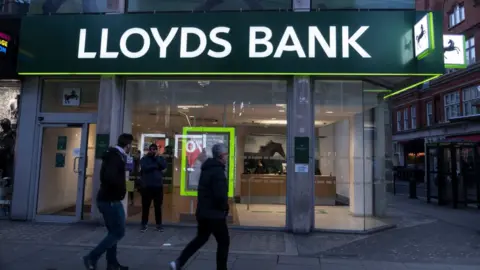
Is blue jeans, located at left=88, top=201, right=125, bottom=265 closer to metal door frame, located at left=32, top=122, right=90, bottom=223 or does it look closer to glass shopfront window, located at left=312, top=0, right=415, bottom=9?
metal door frame, located at left=32, top=122, right=90, bottom=223

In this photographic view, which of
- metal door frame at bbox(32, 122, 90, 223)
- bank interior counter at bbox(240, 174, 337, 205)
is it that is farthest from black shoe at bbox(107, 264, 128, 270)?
bank interior counter at bbox(240, 174, 337, 205)

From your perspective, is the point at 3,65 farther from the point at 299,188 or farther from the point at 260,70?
the point at 299,188

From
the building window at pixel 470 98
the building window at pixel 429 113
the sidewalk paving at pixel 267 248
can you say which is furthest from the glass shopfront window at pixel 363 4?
the building window at pixel 429 113

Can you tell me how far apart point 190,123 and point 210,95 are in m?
0.81

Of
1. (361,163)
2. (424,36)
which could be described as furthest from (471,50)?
(424,36)

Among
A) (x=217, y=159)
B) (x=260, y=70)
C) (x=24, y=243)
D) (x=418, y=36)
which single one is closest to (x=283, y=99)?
(x=260, y=70)

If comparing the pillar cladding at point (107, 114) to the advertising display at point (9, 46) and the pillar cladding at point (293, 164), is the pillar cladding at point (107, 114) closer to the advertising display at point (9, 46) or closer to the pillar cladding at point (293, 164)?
the advertising display at point (9, 46)

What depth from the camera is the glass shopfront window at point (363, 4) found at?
8.07m

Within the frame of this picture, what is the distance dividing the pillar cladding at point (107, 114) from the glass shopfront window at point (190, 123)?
37cm

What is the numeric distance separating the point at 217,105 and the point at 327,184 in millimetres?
3905

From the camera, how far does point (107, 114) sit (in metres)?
8.23

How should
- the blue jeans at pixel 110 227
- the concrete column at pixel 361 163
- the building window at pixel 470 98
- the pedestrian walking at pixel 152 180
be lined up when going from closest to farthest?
the blue jeans at pixel 110 227
the pedestrian walking at pixel 152 180
the concrete column at pixel 361 163
the building window at pixel 470 98

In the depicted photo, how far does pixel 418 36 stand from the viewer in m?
7.46

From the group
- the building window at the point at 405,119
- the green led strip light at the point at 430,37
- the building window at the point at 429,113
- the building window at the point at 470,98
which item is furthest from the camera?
the building window at the point at 405,119
